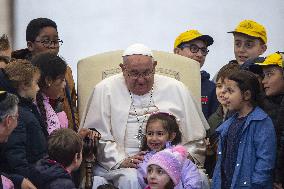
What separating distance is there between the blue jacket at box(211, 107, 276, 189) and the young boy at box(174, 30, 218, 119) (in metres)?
1.55

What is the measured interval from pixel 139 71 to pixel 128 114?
0.37 metres

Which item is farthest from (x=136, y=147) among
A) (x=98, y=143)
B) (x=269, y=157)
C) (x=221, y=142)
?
(x=269, y=157)

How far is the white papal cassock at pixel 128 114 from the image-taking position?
6.55 meters

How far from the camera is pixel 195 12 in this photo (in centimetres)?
898

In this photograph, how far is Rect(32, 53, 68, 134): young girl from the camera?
19.9 feet

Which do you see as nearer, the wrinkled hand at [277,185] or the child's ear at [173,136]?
the wrinkled hand at [277,185]

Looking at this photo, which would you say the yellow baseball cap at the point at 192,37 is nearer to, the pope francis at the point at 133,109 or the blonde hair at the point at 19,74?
the pope francis at the point at 133,109

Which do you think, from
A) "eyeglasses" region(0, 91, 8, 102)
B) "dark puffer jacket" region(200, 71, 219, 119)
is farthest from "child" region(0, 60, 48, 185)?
"dark puffer jacket" region(200, 71, 219, 119)

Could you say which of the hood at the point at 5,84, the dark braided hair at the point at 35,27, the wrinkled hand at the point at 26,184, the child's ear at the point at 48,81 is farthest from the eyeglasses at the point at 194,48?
the wrinkled hand at the point at 26,184

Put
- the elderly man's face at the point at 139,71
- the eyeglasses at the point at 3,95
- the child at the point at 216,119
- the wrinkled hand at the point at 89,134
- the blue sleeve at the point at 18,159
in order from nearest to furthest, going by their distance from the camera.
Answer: the eyeglasses at the point at 3,95 < the blue sleeve at the point at 18,159 < the wrinkled hand at the point at 89,134 < the elderly man's face at the point at 139,71 < the child at the point at 216,119

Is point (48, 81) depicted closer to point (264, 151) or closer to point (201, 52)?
point (264, 151)

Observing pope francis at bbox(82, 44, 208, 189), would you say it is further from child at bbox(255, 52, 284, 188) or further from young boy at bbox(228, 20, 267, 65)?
young boy at bbox(228, 20, 267, 65)

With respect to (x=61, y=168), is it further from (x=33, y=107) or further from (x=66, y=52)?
(x=66, y=52)

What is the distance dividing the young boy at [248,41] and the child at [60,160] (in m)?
2.39
